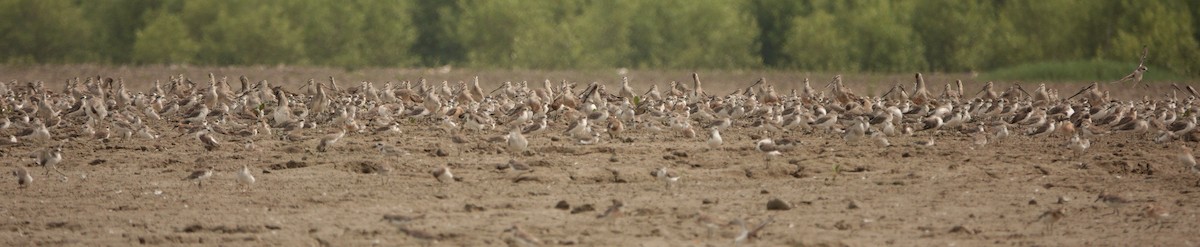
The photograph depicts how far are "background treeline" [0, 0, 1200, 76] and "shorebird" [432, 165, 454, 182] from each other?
33.8m

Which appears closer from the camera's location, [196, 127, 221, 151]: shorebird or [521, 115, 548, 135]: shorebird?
[196, 127, 221, 151]: shorebird

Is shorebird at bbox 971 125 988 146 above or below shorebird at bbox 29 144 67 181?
below

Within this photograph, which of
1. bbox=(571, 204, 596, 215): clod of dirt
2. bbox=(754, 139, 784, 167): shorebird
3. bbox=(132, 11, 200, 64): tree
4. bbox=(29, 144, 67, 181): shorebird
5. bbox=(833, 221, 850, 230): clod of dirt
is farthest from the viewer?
bbox=(132, 11, 200, 64): tree

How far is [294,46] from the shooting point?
59.6m

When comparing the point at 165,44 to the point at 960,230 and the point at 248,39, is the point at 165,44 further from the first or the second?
the point at 960,230

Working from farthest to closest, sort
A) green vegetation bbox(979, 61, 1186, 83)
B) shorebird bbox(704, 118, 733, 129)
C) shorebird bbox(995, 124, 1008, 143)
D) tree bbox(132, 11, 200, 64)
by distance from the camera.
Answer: tree bbox(132, 11, 200, 64), green vegetation bbox(979, 61, 1186, 83), shorebird bbox(704, 118, 733, 129), shorebird bbox(995, 124, 1008, 143)

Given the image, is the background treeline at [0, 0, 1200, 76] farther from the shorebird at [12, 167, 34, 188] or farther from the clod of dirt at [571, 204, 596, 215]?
the shorebird at [12, 167, 34, 188]

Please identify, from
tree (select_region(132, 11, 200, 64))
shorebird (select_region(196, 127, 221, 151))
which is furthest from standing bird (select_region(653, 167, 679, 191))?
tree (select_region(132, 11, 200, 64))

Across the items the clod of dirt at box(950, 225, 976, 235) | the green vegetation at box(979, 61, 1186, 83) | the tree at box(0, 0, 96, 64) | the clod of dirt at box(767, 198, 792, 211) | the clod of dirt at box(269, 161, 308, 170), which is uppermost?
the tree at box(0, 0, 96, 64)

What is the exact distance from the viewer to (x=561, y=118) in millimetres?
21266

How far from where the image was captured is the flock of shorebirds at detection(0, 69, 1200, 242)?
18.2 meters

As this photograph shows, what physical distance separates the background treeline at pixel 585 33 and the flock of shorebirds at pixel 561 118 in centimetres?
2523

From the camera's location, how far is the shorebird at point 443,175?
1437 centimetres

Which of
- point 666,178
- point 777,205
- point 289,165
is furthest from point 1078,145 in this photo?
point 289,165
